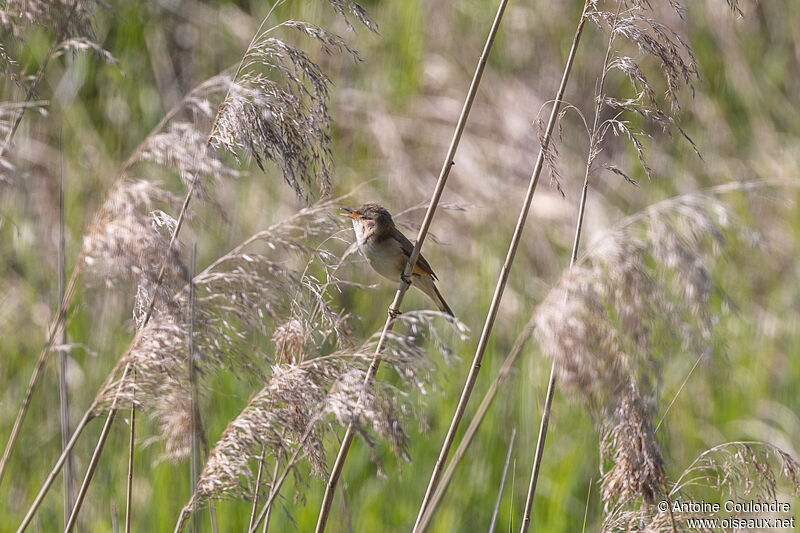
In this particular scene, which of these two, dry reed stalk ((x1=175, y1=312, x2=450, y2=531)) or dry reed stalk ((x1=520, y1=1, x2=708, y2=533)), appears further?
dry reed stalk ((x1=520, y1=1, x2=708, y2=533))

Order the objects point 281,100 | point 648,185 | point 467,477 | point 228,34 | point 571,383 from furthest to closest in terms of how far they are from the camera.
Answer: point 228,34
point 648,185
point 467,477
point 281,100
point 571,383

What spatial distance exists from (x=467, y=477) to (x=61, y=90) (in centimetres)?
420

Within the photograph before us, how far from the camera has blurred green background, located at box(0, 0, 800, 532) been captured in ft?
13.7

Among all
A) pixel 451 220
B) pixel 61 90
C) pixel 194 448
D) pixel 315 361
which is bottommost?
pixel 194 448

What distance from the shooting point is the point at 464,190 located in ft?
21.4

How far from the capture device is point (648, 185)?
246 inches

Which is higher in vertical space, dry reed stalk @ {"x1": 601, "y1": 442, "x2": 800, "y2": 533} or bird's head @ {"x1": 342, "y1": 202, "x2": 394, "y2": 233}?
bird's head @ {"x1": 342, "y1": 202, "x2": 394, "y2": 233}

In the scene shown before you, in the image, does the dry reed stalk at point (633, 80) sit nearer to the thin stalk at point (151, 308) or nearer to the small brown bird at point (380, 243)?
the thin stalk at point (151, 308)

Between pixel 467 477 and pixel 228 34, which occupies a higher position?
pixel 228 34

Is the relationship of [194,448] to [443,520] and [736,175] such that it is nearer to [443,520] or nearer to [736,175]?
[443,520]

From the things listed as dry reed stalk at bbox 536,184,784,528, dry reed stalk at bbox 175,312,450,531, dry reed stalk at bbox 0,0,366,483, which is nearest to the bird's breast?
dry reed stalk at bbox 0,0,366,483

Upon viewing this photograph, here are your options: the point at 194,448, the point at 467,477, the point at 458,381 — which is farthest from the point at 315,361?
the point at 458,381

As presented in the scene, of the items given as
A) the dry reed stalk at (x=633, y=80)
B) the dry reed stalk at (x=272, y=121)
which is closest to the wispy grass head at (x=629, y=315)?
the dry reed stalk at (x=633, y=80)

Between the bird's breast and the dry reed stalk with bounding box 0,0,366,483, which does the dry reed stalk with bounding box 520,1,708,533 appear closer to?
the dry reed stalk with bounding box 0,0,366,483
